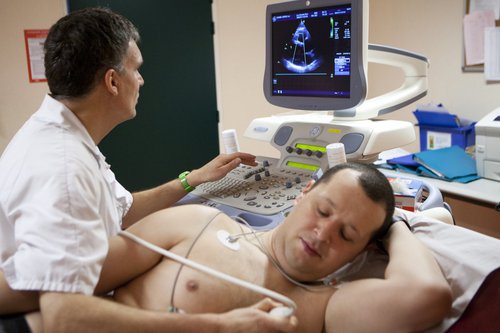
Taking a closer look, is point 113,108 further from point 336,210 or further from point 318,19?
point 318,19

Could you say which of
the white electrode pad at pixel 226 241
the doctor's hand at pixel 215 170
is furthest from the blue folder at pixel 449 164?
the white electrode pad at pixel 226 241

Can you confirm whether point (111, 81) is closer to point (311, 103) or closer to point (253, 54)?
point (311, 103)

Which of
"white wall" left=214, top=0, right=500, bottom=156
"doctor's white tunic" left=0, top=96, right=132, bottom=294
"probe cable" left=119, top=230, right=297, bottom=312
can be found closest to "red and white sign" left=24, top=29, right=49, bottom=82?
"white wall" left=214, top=0, right=500, bottom=156

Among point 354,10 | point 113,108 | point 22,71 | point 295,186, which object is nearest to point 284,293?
point 295,186

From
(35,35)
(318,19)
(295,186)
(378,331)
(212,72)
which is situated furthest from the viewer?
(212,72)

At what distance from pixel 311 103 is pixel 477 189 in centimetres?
98

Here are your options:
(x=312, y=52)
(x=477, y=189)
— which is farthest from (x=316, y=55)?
(x=477, y=189)

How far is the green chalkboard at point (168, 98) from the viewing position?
3652 mm

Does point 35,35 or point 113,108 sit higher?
point 35,35

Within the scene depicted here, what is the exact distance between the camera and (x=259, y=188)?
64.2 inches

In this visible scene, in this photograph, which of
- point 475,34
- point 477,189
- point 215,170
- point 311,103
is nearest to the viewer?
Answer: point 215,170

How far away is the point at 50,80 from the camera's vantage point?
1.30 meters

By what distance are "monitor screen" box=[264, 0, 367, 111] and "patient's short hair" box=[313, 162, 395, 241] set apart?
23.4 inches

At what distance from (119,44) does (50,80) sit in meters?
0.23
